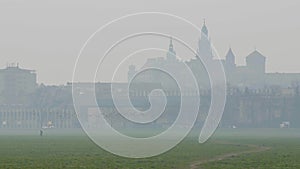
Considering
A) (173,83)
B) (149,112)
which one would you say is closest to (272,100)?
(173,83)

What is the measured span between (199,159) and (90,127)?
342ft

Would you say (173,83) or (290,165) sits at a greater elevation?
(173,83)

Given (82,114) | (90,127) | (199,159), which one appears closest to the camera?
(199,159)

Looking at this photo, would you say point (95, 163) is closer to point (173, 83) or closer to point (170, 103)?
point (170, 103)

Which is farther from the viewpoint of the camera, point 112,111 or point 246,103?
point 246,103

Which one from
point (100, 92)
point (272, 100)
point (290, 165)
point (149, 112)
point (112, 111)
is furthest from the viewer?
point (272, 100)

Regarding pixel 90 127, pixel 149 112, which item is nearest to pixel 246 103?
pixel 90 127

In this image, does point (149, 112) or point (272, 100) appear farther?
point (272, 100)

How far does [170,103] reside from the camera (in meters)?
186

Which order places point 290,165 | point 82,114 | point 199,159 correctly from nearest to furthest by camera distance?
point 290,165 → point 199,159 → point 82,114

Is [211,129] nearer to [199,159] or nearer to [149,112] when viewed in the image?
[149,112]

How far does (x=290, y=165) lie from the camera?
48062 millimetres

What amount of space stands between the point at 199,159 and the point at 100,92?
12878 cm

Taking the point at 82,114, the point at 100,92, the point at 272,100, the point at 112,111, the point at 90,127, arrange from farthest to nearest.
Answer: the point at 272,100 → the point at 100,92 → the point at 112,111 → the point at 90,127 → the point at 82,114
